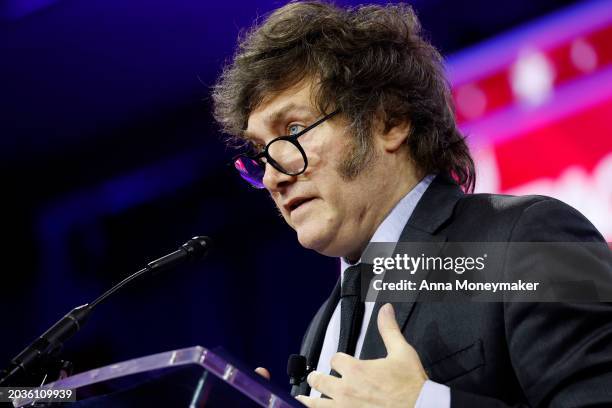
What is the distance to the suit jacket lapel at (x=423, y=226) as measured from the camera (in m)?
1.69

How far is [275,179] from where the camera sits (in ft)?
6.57

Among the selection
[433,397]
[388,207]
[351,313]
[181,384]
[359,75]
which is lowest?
[181,384]

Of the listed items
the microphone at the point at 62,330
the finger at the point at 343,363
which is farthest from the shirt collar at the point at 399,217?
the finger at the point at 343,363

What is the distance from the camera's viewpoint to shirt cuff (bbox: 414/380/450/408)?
1.33 metres

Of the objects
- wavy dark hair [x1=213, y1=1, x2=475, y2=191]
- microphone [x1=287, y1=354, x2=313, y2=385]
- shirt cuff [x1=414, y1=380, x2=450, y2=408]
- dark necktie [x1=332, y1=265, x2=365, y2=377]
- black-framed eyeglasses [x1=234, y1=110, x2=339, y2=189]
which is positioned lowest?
shirt cuff [x1=414, y1=380, x2=450, y2=408]

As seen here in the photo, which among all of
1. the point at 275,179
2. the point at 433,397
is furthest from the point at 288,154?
the point at 433,397

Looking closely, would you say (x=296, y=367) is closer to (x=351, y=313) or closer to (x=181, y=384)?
(x=351, y=313)

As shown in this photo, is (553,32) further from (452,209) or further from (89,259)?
(89,259)

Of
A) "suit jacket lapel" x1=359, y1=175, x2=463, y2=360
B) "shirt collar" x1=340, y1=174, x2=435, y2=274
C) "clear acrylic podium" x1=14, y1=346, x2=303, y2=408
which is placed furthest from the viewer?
"shirt collar" x1=340, y1=174, x2=435, y2=274

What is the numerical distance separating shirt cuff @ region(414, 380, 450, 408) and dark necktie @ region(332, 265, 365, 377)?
46 cm

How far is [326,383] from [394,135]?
96cm

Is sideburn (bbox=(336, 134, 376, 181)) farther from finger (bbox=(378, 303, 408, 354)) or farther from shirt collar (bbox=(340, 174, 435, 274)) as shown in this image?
finger (bbox=(378, 303, 408, 354))

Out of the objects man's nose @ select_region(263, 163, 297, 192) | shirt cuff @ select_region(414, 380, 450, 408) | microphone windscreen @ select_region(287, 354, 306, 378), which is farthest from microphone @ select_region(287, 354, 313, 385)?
shirt cuff @ select_region(414, 380, 450, 408)

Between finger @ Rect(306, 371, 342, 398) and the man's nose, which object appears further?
the man's nose
